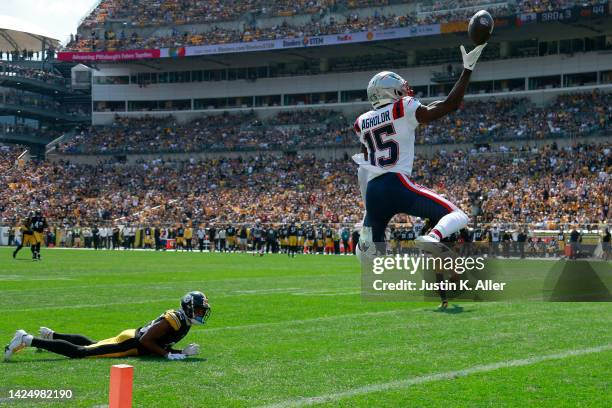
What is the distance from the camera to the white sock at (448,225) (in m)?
6.60

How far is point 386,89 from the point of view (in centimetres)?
700

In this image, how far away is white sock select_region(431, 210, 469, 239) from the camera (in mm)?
6602

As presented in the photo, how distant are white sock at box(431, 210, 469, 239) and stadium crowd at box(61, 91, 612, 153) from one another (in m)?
40.3

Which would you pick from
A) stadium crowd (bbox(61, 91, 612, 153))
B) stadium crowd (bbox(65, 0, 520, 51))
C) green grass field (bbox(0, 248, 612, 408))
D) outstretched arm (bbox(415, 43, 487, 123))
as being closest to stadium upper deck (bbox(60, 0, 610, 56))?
stadium crowd (bbox(65, 0, 520, 51))

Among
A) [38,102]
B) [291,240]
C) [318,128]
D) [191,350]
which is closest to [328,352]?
[191,350]

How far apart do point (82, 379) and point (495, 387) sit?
3.59 meters

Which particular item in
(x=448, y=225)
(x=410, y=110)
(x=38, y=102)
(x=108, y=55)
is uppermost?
(x=108, y=55)

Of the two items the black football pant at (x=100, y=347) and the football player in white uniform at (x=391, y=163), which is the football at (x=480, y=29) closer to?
the football player in white uniform at (x=391, y=163)

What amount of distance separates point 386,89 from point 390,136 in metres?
0.39

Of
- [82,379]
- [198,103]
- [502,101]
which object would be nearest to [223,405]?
[82,379]

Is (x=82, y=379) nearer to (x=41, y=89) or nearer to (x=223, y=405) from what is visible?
(x=223, y=405)

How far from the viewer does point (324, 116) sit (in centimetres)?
5631

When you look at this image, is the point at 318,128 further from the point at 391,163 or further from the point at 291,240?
the point at 391,163

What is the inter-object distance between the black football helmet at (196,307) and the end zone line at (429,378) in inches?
81.8
